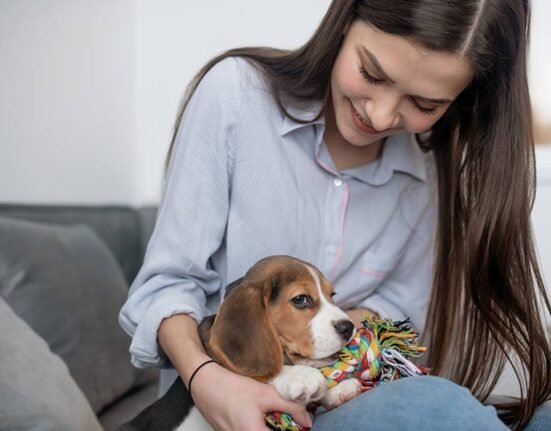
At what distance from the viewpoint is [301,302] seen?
149 centimetres

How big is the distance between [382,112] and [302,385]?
567 millimetres

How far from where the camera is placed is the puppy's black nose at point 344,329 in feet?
4.60

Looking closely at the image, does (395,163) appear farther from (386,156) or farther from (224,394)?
(224,394)

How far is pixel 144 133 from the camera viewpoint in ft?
11.9

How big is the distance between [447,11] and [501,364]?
0.81m

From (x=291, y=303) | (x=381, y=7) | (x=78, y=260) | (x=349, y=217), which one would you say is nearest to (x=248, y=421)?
(x=291, y=303)

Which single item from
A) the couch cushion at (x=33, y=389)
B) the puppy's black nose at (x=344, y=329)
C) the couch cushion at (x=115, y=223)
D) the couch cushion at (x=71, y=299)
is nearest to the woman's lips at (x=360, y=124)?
the puppy's black nose at (x=344, y=329)

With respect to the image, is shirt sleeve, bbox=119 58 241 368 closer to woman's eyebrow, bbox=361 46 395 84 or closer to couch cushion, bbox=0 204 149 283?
woman's eyebrow, bbox=361 46 395 84

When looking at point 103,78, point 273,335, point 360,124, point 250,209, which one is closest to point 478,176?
point 360,124

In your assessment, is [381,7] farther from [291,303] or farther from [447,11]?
[291,303]

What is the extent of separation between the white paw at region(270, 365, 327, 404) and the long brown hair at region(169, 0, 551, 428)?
45 cm

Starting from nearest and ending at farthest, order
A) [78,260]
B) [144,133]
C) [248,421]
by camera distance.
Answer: [248,421] → [78,260] → [144,133]

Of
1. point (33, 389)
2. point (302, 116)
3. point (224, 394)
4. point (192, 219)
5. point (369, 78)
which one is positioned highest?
point (369, 78)

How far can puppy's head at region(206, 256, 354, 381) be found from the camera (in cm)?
135
